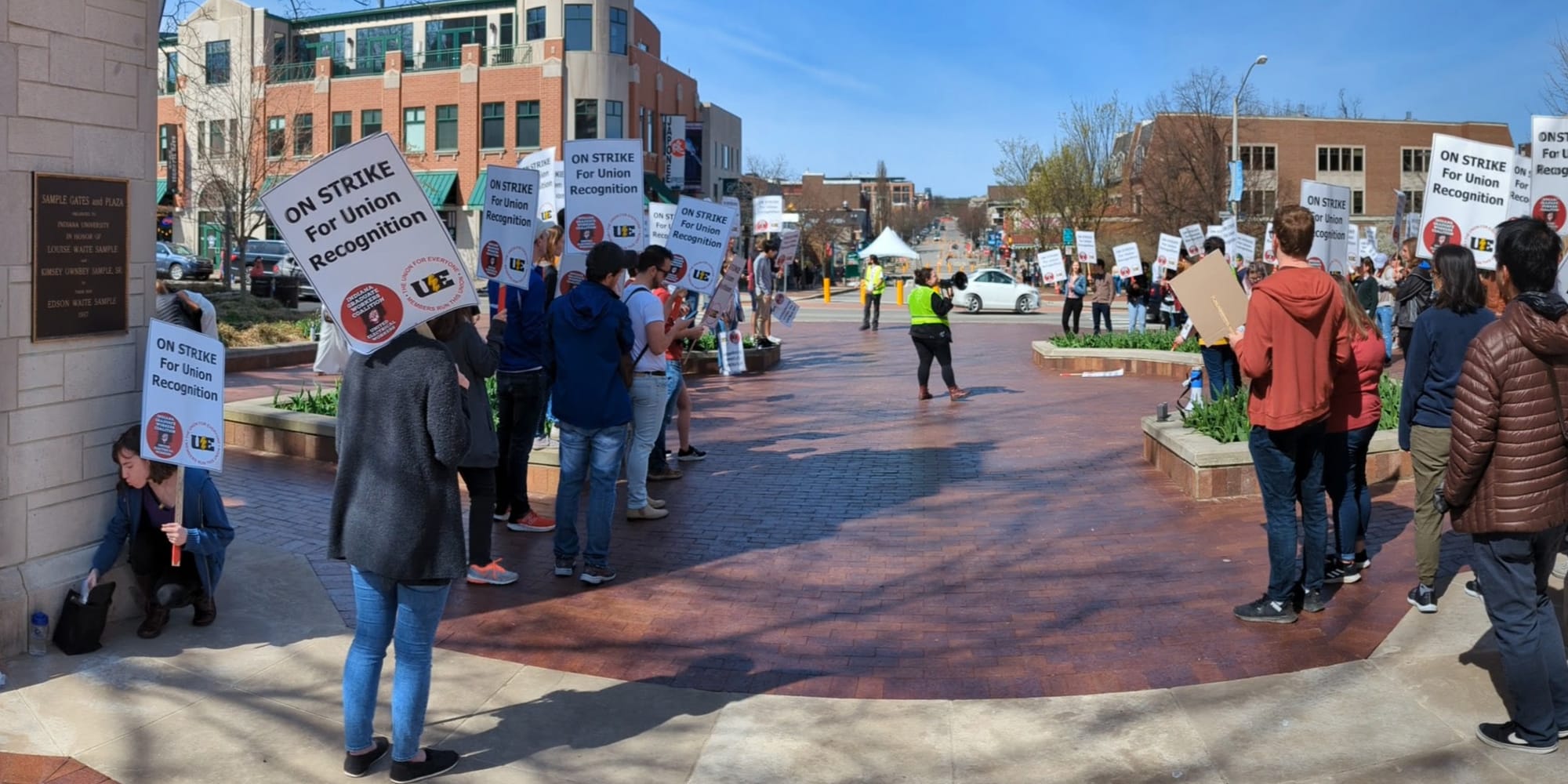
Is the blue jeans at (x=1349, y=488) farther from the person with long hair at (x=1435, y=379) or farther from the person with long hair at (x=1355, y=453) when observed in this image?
the person with long hair at (x=1435, y=379)

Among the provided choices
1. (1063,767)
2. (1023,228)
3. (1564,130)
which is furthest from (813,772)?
(1023,228)

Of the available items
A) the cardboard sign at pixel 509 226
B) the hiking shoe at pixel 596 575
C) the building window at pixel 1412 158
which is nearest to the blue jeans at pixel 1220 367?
the cardboard sign at pixel 509 226

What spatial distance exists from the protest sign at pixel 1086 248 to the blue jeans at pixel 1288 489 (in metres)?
21.5

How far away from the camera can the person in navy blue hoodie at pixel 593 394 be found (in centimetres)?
715

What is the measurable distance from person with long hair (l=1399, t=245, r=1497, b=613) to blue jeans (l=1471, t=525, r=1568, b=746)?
59.6 inches

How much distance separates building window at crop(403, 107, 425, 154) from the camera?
185 feet

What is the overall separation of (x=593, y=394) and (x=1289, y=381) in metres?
3.58

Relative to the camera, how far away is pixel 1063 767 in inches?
185

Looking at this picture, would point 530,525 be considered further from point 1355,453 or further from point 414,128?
point 414,128

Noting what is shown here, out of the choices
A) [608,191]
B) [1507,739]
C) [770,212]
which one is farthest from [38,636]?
[770,212]

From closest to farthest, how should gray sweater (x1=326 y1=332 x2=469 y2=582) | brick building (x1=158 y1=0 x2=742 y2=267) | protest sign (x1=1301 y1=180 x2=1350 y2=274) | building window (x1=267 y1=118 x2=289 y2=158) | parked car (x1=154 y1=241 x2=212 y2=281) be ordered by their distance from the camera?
gray sweater (x1=326 y1=332 x2=469 y2=582), protest sign (x1=1301 y1=180 x2=1350 y2=274), building window (x1=267 y1=118 x2=289 y2=158), parked car (x1=154 y1=241 x2=212 y2=281), brick building (x1=158 y1=0 x2=742 y2=267)

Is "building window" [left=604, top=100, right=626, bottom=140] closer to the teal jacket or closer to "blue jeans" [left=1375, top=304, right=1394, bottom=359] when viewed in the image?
"blue jeans" [left=1375, top=304, right=1394, bottom=359]

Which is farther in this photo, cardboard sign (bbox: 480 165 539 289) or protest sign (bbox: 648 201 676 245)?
protest sign (bbox: 648 201 676 245)

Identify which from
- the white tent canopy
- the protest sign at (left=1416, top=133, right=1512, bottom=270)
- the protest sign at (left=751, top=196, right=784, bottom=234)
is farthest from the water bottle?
the white tent canopy
